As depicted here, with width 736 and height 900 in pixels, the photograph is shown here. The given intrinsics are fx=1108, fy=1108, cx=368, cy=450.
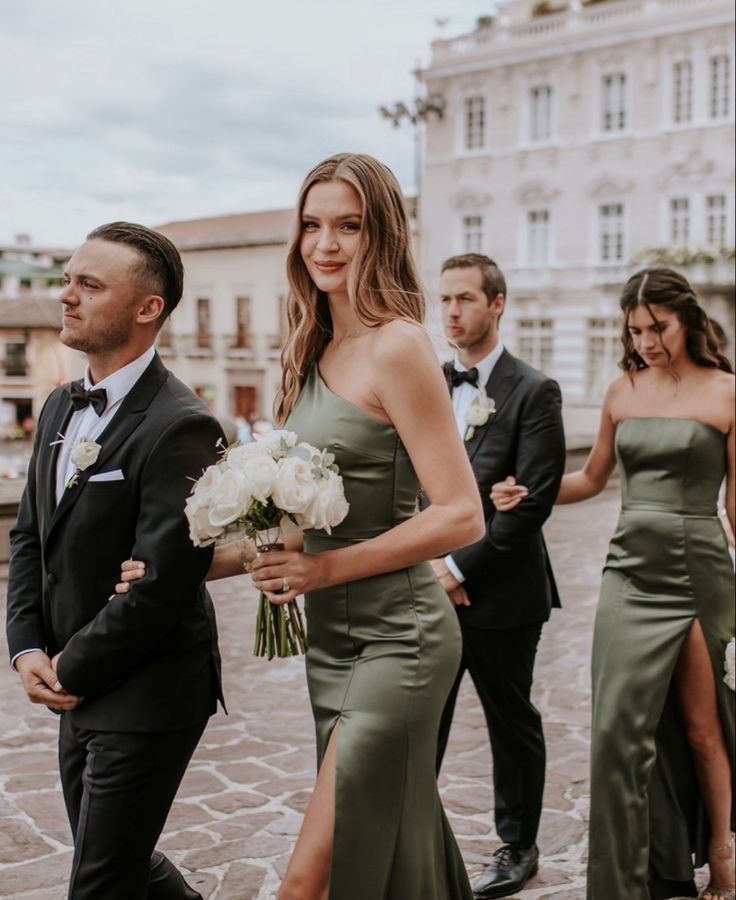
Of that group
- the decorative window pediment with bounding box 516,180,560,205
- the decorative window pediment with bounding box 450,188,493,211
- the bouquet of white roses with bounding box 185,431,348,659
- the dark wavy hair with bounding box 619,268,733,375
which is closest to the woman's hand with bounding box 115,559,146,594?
the bouquet of white roses with bounding box 185,431,348,659

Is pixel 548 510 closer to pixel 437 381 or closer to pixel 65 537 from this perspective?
pixel 437 381

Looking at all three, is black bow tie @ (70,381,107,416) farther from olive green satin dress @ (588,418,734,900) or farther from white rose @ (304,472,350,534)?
olive green satin dress @ (588,418,734,900)

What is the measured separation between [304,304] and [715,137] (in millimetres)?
36409

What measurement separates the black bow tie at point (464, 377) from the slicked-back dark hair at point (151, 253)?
1657mm

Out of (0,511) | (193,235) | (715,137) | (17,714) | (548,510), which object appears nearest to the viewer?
(548,510)

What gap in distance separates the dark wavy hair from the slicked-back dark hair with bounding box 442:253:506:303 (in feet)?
1.63

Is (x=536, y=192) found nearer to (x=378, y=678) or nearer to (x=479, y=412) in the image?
(x=479, y=412)

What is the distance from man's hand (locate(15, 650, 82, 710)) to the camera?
2.74 metres

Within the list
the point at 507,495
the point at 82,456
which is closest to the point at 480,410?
the point at 507,495

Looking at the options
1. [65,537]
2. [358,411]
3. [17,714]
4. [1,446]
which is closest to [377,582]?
[358,411]

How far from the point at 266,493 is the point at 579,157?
1523 inches

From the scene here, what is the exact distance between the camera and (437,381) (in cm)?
269

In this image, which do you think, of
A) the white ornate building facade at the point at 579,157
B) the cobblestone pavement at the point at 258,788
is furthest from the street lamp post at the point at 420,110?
the cobblestone pavement at the point at 258,788

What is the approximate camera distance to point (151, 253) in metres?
2.86
